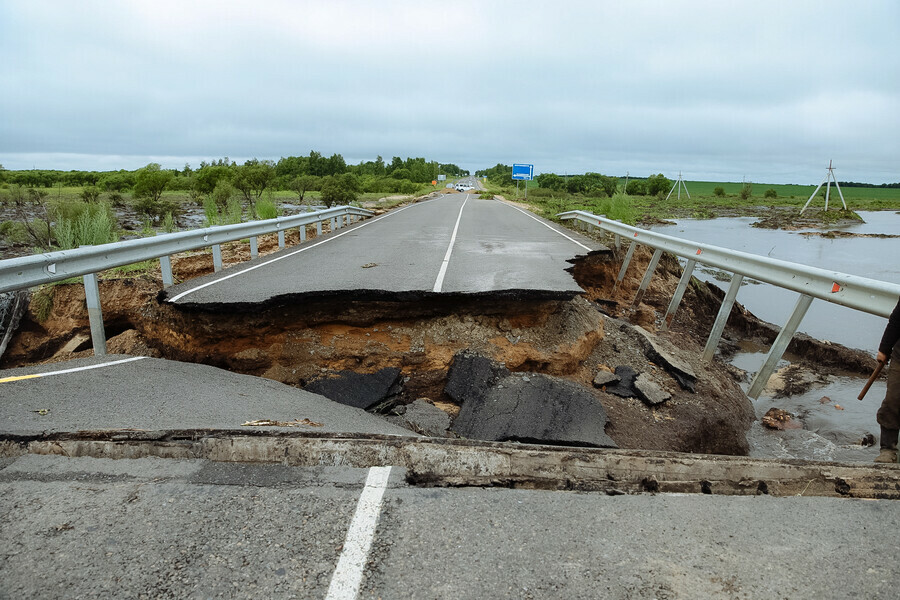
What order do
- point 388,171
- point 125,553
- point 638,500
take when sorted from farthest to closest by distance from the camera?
point 388,171 → point 638,500 → point 125,553

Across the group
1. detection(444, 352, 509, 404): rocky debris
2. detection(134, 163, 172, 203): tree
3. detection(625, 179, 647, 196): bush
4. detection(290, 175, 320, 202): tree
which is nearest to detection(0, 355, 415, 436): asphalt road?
detection(444, 352, 509, 404): rocky debris

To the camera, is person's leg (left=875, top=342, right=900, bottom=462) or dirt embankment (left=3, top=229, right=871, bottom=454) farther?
dirt embankment (left=3, top=229, right=871, bottom=454)

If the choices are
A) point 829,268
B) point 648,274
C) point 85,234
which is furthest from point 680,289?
point 829,268

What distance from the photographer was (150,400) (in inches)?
177

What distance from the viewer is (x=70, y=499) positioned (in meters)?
2.87

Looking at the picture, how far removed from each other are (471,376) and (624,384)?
1953mm

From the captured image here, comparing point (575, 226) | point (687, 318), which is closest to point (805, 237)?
point (575, 226)

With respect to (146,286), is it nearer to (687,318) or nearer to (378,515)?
(378,515)

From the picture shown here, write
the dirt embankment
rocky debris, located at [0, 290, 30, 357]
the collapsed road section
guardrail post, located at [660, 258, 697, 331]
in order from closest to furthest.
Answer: the collapsed road section < the dirt embankment < rocky debris, located at [0, 290, 30, 357] < guardrail post, located at [660, 258, 697, 331]

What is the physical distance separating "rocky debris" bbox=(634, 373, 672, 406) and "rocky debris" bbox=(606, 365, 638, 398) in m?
0.06

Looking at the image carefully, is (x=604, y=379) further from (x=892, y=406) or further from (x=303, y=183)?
(x=303, y=183)

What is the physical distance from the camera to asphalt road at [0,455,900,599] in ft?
7.57

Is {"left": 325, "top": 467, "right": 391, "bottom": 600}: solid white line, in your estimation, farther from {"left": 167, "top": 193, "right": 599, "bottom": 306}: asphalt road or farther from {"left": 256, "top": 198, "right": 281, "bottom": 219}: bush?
{"left": 256, "top": 198, "right": 281, "bottom": 219}: bush

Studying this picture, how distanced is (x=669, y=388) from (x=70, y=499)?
6.30 metres
